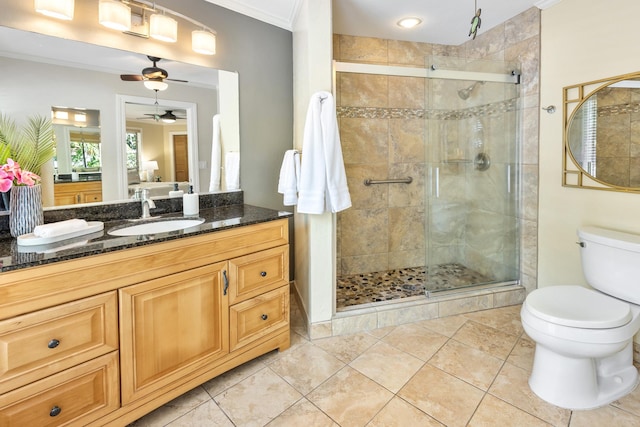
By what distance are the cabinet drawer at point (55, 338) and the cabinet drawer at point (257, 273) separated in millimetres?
551

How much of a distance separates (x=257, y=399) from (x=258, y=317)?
1.32 feet

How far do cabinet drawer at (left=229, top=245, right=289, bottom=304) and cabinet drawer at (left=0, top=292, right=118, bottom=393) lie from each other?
551mm

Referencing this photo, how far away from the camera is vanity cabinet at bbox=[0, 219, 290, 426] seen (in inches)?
43.4

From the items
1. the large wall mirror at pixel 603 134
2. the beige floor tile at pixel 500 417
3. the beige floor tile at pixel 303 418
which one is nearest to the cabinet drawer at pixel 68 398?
the beige floor tile at pixel 303 418

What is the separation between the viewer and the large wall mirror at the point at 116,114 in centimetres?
151

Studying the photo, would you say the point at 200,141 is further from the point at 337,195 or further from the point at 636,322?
the point at 636,322

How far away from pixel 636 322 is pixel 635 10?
1.67 metres

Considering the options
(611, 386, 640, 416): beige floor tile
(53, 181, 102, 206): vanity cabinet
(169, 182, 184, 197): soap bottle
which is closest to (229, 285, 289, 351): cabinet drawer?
(169, 182, 184, 197): soap bottle

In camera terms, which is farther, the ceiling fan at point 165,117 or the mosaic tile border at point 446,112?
the mosaic tile border at point 446,112

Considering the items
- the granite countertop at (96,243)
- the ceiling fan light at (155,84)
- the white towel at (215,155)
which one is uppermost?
the ceiling fan light at (155,84)

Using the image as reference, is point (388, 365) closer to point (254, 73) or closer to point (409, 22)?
point (254, 73)

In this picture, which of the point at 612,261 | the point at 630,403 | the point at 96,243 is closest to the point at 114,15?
the point at 96,243

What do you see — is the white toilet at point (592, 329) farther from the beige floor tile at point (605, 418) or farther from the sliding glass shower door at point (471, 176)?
the sliding glass shower door at point (471, 176)

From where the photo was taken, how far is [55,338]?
1.16 metres
